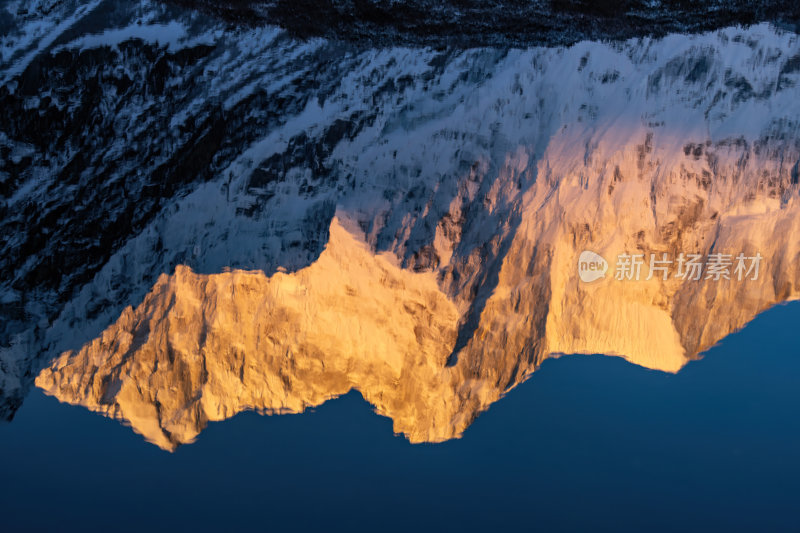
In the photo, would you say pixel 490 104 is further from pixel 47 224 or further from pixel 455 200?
pixel 47 224

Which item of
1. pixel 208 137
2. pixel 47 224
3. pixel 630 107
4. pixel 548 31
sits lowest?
pixel 47 224

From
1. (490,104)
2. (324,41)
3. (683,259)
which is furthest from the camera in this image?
(324,41)

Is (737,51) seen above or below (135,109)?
above

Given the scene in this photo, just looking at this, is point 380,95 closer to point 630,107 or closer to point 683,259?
point 630,107

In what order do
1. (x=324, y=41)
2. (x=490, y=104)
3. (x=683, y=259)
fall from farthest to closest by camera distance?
(x=324, y=41) < (x=490, y=104) < (x=683, y=259)

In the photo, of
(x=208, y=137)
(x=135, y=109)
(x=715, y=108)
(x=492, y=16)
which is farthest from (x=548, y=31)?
(x=135, y=109)

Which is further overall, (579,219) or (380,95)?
(380,95)

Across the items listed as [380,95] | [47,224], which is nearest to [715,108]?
[380,95]
